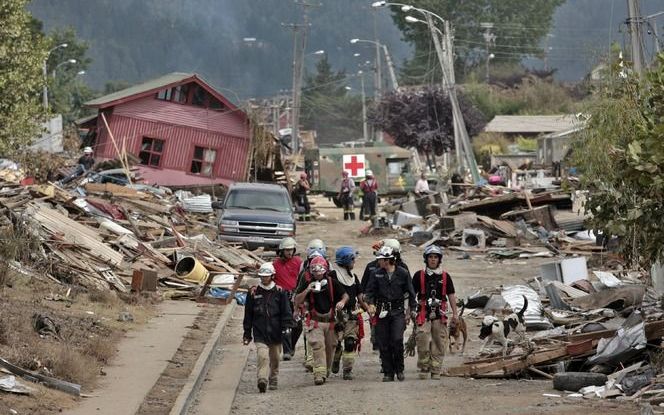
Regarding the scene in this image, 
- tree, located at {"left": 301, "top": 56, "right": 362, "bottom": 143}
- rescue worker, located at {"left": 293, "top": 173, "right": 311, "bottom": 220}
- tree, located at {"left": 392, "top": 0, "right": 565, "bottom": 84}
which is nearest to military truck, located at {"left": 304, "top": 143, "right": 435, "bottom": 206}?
rescue worker, located at {"left": 293, "top": 173, "right": 311, "bottom": 220}

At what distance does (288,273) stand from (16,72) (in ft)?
→ 53.3

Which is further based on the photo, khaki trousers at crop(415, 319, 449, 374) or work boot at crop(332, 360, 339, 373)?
work boot at crop(332, 360, 339, 373)

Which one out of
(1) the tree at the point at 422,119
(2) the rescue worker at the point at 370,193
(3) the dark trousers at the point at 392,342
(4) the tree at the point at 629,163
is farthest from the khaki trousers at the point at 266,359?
(1) the tree at the point at 422,119

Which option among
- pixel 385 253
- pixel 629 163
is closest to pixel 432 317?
pixel 385 253

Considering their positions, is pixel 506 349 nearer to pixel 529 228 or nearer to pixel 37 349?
pixel 37 349

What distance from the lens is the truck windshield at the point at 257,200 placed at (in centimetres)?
3375

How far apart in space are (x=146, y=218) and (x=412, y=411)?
2180cm

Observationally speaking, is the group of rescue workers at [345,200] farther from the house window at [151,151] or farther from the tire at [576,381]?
the tire at [576,381]

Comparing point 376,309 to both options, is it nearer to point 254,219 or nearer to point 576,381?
point 576,381

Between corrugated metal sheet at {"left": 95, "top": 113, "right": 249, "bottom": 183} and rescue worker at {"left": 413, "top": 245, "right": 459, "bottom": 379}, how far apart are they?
4125 centimetres

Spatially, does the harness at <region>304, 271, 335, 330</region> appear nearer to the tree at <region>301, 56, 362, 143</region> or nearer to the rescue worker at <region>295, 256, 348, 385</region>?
the rescue worker at <region>295, 256, 348, 385</region>

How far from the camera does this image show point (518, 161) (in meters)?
73.8

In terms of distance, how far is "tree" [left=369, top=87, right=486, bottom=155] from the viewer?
78062mm

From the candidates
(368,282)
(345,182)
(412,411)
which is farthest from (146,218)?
(412,411)
